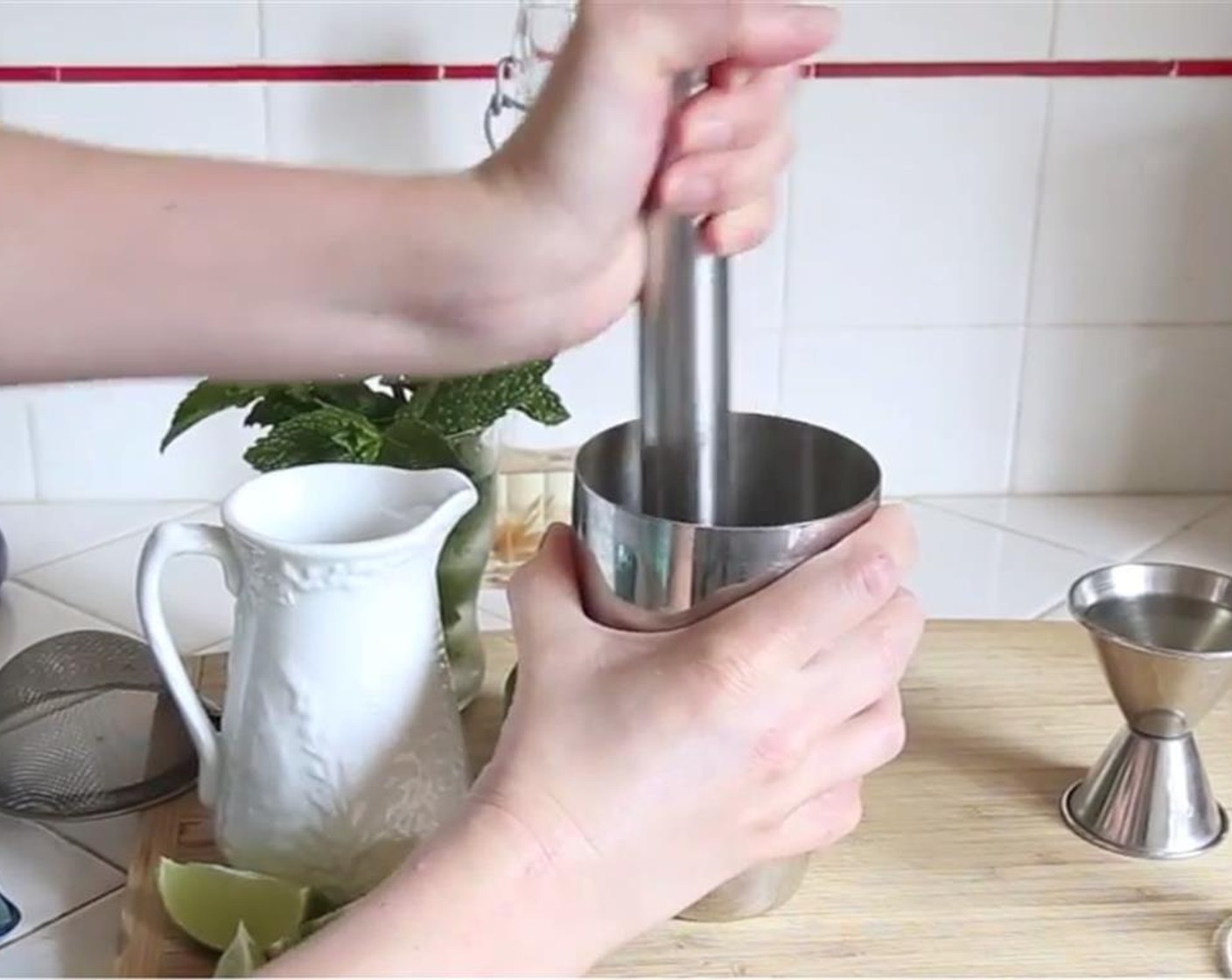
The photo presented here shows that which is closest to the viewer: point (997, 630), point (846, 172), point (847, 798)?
point (847, 798)

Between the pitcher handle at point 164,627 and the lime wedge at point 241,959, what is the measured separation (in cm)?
10

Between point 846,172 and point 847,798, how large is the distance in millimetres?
517

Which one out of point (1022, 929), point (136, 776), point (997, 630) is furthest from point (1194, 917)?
point (136, 776)

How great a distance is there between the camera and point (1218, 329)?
108cm

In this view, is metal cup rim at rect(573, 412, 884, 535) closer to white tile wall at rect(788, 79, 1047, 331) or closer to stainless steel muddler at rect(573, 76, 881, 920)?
stainless steel muddler at rect(573, 76, 881, 920)

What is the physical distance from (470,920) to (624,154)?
0.77 ft

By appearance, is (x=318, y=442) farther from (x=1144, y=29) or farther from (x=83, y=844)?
(x=1144, y=29)

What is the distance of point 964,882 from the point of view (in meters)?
0.67

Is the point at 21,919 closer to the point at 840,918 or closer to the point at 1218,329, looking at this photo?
the point at 840,918

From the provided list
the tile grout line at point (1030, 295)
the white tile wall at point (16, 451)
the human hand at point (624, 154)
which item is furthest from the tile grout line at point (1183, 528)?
the white tile wall at point (16, 451)

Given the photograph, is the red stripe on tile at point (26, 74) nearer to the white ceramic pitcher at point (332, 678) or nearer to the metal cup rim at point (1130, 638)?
the white ceramic pitcher at point (332, 678)

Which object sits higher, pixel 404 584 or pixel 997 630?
pixel 404 584

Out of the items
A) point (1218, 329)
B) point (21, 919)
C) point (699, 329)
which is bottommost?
point (21, 919)

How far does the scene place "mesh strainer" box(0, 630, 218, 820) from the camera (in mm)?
741
